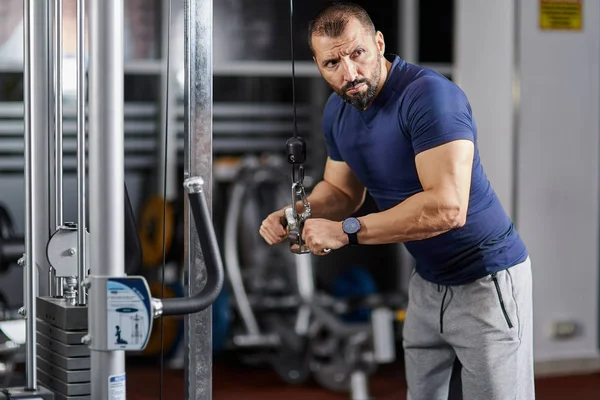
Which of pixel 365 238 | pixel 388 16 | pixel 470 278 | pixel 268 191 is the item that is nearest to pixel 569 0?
pixel 388 16

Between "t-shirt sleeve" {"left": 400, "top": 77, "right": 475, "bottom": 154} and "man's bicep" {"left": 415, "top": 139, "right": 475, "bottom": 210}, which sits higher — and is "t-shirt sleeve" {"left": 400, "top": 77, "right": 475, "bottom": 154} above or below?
above

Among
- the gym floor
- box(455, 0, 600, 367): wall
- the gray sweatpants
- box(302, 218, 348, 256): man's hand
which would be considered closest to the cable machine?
box(302, 218, 348, 256): man's hand

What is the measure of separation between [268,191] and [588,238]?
5.51ft

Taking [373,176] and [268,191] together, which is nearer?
[373,176]

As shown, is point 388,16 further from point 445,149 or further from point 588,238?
point 445,149

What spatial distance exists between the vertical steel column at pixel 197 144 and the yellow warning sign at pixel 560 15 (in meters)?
3.24

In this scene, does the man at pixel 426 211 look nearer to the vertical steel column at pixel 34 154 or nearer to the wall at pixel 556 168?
the vertical steel column at pixel 34 154

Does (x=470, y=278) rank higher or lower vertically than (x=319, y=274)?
higher

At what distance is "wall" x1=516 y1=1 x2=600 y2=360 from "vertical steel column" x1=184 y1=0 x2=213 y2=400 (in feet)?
10.2

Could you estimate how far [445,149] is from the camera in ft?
6.31

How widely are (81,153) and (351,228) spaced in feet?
1.81

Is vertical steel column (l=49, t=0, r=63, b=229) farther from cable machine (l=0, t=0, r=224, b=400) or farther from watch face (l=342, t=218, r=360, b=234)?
watch face (l=342, t=218, r=360, b=234)

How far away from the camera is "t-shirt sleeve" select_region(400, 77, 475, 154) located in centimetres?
194

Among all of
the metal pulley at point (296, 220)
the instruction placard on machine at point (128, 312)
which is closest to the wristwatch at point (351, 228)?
the metal pulley at point (296, 220)
